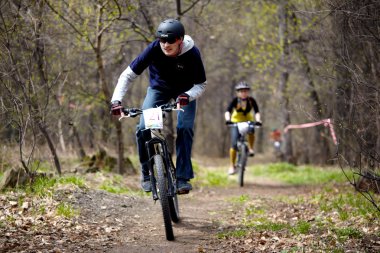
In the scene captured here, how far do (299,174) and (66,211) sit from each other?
11141mm

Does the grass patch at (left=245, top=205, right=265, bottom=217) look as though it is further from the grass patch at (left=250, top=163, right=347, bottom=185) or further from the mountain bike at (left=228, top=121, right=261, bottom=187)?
the grass patch at (left=250, top=163, right=347, bottom=185)

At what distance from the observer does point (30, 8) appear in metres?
8.92

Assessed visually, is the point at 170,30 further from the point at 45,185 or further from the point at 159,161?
the point at 45,185

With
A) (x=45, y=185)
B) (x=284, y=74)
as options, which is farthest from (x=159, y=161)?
(x=284, y=74)

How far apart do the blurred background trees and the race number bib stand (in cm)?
209

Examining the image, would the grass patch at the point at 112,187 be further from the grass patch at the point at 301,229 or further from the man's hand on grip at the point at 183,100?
the grass patch at the point at 301,229

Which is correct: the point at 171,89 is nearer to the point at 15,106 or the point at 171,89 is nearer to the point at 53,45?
the point at 15,106

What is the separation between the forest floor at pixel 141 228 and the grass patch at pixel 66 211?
45 millimetres

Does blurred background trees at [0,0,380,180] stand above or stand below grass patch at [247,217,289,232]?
above

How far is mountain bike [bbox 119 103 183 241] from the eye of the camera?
232 inches

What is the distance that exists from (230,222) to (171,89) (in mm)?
2161

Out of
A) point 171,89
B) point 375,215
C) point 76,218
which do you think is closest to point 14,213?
point 76,218

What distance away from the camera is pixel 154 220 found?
7.39m

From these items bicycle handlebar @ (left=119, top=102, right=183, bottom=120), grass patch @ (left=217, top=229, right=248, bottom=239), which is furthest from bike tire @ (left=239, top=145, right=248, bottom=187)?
bicycle handlebar @ (left=119, top=102, right=183, bottom=120)
